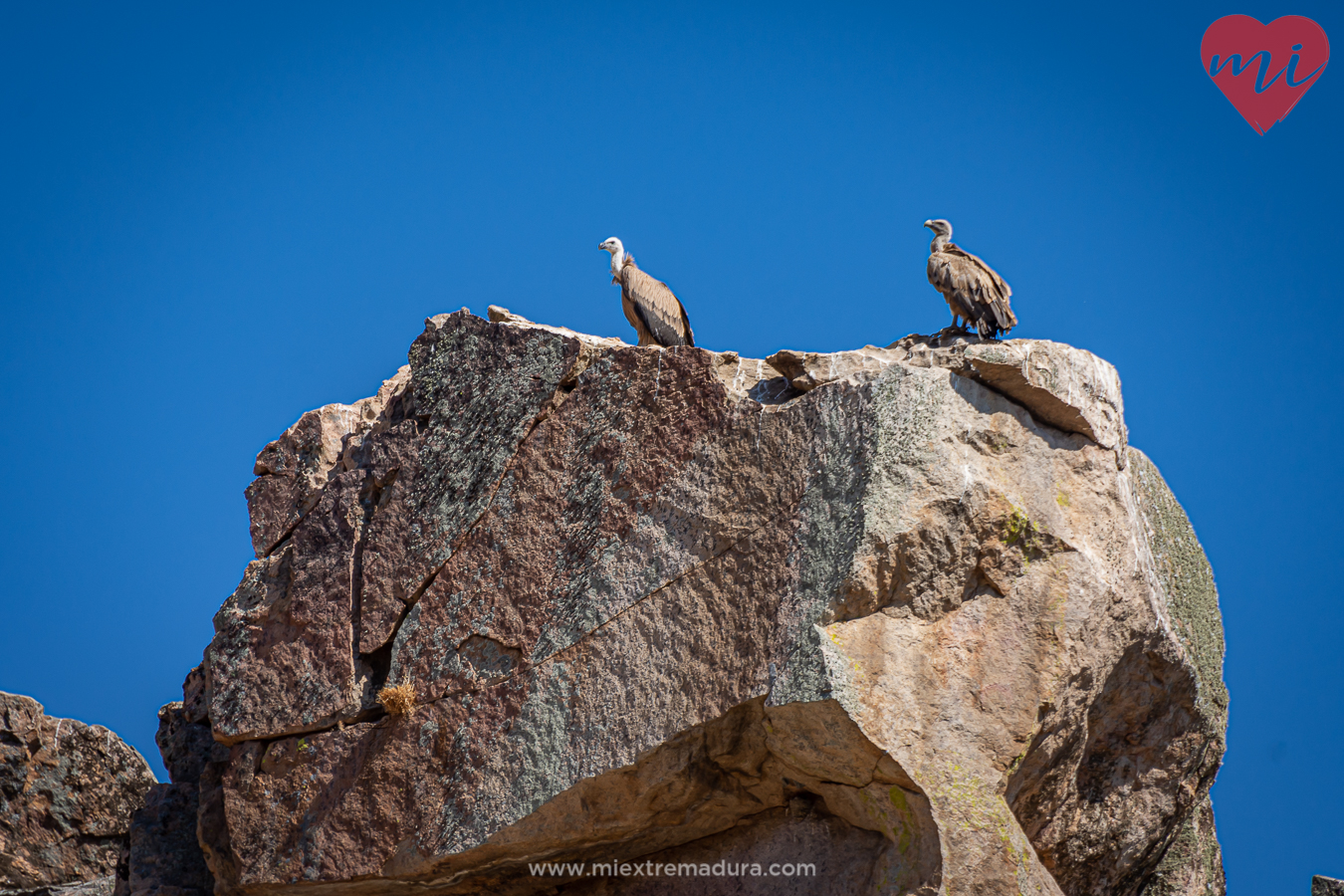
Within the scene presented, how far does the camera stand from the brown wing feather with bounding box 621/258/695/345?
12516mm

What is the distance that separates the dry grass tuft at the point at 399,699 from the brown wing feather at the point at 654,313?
4420 mm

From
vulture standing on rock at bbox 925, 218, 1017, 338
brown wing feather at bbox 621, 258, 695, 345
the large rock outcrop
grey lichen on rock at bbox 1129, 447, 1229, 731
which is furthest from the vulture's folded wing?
the large rock outcrop

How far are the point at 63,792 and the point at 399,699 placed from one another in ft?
23.1

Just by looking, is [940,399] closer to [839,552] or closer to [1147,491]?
[839,552]

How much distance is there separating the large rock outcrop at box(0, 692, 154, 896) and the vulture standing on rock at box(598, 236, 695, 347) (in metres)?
8.39

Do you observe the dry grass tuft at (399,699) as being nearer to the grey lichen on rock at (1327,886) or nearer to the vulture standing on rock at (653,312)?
the vulture standing on rock at (653,312)

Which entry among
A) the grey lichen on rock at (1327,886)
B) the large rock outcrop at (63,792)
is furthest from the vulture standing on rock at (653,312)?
the grey lichen on rock at (1327,886)

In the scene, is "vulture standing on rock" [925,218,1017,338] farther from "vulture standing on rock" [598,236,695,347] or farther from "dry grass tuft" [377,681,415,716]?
"dry grass tuft" [377,681,415,716]

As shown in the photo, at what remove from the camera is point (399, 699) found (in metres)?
10.4

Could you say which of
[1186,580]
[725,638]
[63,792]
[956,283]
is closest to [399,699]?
[725,638]

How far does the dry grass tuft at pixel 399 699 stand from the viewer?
1043cm

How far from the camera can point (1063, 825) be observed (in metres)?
10.4

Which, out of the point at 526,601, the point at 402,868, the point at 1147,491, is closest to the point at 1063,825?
the point at 1147,491

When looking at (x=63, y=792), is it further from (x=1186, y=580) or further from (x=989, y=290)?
(x=1186, y=580)
